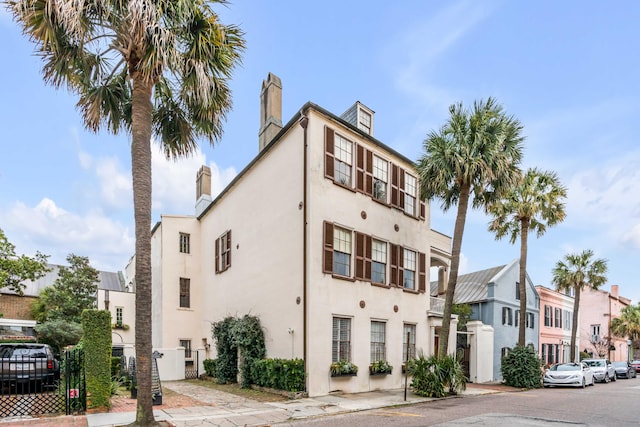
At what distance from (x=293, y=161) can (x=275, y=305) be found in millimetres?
5264

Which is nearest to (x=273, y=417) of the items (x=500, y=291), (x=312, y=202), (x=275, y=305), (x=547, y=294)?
(x=275, y=305)

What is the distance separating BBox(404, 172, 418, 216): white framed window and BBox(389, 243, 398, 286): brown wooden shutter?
2.05 meters

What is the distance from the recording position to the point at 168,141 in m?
12.5

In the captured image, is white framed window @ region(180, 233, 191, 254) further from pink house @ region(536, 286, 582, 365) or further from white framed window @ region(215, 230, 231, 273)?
pink house @ region(536, 286, 582, 365)

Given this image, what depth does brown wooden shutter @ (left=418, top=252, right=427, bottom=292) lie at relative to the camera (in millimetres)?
20281

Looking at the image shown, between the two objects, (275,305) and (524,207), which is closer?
(275,305)

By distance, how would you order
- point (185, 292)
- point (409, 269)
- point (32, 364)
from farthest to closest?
1. point (185, 292)
2. point (409, 269)
3. point (32, 364)

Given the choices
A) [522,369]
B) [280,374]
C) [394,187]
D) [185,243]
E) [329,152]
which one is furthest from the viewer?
[185,243]

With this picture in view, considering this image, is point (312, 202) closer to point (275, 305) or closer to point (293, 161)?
point (293, 161)

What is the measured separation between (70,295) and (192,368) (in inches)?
536

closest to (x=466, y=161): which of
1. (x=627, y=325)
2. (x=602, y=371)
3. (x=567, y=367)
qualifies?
(x=567, y=367)

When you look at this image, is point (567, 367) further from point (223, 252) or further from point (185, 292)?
point (185, 292)

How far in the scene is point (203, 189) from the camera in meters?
27.5

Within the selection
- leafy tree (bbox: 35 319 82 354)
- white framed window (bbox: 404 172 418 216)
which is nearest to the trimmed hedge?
white framed window (bbox: 404 172 418 216)
